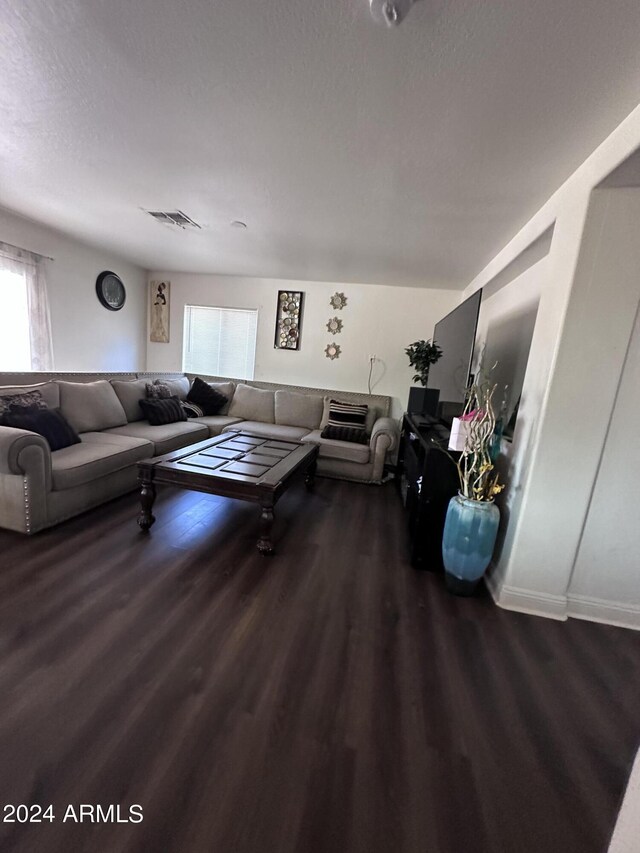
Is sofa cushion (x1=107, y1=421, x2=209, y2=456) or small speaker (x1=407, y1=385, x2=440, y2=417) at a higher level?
small speaker (x1=407, y1=385, x2=440, y2=417)

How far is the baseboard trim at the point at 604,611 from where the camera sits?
6.05 feet

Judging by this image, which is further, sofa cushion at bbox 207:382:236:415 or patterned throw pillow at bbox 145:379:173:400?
sofa cushion at bbox 207:382:236:415

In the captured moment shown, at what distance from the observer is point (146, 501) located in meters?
2.27

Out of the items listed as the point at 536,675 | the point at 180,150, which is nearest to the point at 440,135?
the point at 180,150

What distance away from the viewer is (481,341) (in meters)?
3.67

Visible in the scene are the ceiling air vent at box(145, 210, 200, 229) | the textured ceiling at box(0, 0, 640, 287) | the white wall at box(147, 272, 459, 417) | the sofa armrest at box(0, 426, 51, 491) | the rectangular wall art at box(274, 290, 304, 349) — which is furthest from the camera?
the rectangular wall art at box(274, 290, 304, 349)

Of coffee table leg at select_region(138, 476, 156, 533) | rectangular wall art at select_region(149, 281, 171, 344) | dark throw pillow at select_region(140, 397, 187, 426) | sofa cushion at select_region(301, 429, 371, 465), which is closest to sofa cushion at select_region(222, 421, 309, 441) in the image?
sofa cushion at select_region(301, 429, 371, 465)

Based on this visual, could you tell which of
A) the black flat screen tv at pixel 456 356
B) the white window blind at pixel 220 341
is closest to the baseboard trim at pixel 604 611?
the black flat screen tv at pixel 456 356

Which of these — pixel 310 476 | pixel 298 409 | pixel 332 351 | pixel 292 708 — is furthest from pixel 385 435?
pixel 292 708

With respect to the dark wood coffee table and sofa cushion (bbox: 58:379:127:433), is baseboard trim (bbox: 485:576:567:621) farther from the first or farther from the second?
sofa cushion (bbox: 58:379:127:433)

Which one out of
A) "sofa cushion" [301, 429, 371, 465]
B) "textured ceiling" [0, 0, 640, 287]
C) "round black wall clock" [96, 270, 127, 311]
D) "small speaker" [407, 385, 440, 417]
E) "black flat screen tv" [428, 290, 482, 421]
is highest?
"textured ceiling" [0, 0, 640, 287]

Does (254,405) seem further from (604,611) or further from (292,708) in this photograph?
(604,611)

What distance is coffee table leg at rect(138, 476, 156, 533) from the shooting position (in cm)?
226

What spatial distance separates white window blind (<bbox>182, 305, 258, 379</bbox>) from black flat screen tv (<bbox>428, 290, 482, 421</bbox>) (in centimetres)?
281
